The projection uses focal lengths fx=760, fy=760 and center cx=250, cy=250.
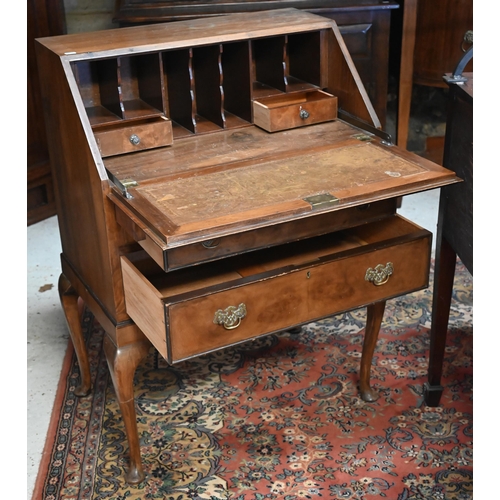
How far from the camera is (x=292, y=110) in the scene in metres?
2.27

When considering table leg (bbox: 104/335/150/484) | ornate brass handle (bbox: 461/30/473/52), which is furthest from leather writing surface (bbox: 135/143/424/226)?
ornate brass handle (bbox: 461/30/473/52)

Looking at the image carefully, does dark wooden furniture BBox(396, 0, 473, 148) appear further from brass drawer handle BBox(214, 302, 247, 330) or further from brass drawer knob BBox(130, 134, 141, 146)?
brass drawer handle BBox(214, 302, 247, 330)

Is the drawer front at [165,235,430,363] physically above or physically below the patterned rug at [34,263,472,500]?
above

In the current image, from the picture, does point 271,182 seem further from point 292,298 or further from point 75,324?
point 75,324

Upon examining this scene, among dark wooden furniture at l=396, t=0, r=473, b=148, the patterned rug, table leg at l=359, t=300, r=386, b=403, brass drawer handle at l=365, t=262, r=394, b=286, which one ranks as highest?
dark wooden furniture at l=396, t=0, r=473, b=148

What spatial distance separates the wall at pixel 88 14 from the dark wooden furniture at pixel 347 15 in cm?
64

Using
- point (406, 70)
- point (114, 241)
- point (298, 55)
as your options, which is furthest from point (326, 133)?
point (406, 70)

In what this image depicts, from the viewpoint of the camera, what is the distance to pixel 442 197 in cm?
227

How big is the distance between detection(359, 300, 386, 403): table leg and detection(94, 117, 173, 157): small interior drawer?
824 millimetres

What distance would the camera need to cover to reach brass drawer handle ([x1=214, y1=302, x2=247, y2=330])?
182 cm

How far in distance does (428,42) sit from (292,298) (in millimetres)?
2169

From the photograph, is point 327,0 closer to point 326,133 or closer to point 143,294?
point 326,133

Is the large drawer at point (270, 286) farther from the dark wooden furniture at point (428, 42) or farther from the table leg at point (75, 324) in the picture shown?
the dark wooden furniture at point (428, 42)

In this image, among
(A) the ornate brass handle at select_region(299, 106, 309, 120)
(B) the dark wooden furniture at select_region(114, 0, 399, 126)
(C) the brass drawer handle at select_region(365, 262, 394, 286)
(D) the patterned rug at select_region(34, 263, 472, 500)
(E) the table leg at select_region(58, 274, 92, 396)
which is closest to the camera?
(C) the brass drawer handle at select_region(365, 262, 394, 286)
